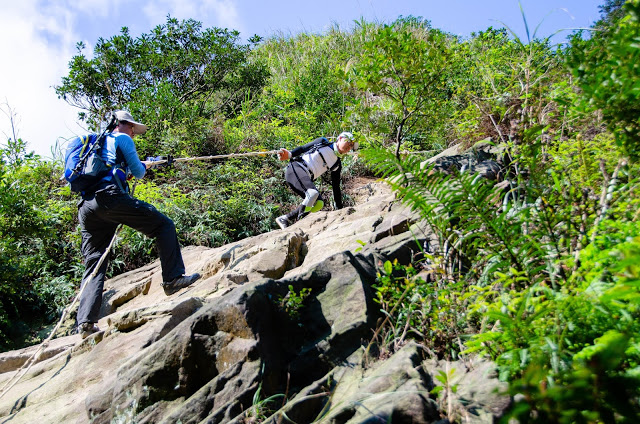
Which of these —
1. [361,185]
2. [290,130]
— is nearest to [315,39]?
[290,130]

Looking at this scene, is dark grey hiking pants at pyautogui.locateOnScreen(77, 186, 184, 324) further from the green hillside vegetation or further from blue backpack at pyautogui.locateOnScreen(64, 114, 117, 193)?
the green hillside vegetation

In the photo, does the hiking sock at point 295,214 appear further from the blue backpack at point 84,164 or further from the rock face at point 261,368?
the rock face at point 261,368

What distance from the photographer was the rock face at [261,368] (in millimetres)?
1945

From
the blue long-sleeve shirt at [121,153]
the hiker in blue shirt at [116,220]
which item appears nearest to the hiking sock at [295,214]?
the hiker in blue shirt at [116,220]

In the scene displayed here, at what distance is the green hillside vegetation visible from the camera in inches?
54.2

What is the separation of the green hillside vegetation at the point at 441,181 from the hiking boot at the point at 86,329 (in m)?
2.63

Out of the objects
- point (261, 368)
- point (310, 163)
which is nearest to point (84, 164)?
point (310, 163)

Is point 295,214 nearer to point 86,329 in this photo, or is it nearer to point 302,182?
point 302,182

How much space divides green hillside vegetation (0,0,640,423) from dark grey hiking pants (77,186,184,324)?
6.78 ft

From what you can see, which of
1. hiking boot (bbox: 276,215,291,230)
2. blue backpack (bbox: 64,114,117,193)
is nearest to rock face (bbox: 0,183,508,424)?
blue backpack (bbox: 64,114,117,193)

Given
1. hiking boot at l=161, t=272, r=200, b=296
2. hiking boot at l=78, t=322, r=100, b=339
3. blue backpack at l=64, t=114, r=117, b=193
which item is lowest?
hiking boot at l=78, t=322, r=100, b=339

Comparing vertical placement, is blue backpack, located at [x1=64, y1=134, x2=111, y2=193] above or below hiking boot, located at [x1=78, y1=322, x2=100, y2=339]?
above

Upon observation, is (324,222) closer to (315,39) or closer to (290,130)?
(290,130)

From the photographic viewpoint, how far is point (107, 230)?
506 centimetres
